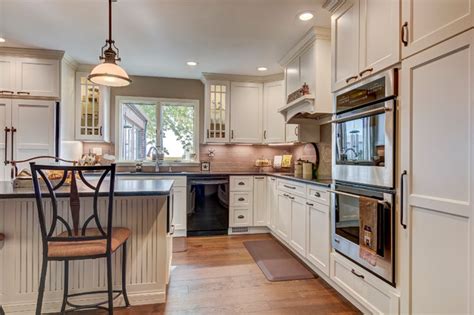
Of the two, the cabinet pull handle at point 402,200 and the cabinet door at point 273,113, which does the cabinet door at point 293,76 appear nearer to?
the cabinet door at point 273,113

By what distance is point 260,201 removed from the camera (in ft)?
13.9

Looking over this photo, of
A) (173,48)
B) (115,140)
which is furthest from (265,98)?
(115,140)

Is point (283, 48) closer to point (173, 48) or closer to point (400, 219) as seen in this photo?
point (173, 48)

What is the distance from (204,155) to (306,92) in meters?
2.36

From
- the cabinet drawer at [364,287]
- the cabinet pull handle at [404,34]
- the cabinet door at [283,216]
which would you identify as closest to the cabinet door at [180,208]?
the cabinet door at [283,216]

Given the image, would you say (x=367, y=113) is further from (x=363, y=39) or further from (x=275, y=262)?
(x=275, y=262)

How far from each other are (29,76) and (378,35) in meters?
4.01

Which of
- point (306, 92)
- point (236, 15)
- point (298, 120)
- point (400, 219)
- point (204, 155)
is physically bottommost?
point (400, 219)

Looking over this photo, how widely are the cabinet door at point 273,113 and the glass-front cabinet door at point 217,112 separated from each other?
65 cm

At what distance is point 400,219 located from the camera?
1.65 metres

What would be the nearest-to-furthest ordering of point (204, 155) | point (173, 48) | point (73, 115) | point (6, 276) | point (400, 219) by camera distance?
point (400, 219), point (6, 276), point (173, 48), point (73, 115), point (204, 155)

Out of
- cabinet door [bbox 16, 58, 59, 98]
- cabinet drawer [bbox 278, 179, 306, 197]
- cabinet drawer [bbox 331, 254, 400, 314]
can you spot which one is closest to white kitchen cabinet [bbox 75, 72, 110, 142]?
cabinet door [bbox 16, 58, 59, 98]

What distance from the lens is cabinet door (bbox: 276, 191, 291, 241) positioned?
11.1 ft

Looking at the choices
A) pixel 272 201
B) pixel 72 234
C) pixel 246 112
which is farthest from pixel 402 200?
pixel 246 112
